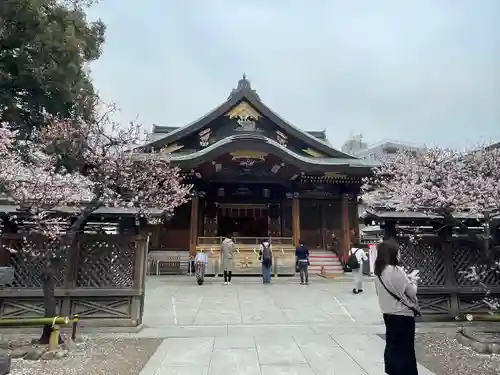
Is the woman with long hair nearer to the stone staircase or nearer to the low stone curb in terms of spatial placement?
the low stone curb

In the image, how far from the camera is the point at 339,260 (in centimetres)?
1812

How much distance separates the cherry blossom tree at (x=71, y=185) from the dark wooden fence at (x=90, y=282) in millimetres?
338

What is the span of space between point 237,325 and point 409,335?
4465 millimetres

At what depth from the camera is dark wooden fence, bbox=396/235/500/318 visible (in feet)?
26.5

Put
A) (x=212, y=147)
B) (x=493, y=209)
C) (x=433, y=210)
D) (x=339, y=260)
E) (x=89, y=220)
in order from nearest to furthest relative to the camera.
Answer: (x=493, y=209), (x=433, y=210), (x=89, y=220), (x=212, y=147), (x=339, y=260)

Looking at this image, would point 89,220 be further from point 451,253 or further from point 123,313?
point 451,253

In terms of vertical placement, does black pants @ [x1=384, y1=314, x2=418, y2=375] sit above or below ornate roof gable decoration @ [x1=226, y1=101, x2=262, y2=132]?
below

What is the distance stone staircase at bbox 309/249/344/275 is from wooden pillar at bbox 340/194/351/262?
56 cm

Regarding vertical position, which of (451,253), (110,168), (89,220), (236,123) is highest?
(236,123)

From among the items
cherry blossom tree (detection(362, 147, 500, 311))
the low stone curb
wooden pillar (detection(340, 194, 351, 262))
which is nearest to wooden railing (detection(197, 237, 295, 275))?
wooden pillar (detection(340, 194, 351, 262))

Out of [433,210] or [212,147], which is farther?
[212,147]

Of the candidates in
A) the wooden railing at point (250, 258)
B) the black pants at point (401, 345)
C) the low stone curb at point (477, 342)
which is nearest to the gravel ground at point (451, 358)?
the low stone curb at point (477, 342)

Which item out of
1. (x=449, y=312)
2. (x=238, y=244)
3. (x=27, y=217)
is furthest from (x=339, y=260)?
(x=27, y=217)

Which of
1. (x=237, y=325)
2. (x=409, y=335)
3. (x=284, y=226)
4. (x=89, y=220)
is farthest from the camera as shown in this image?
(x=284, y=226)
